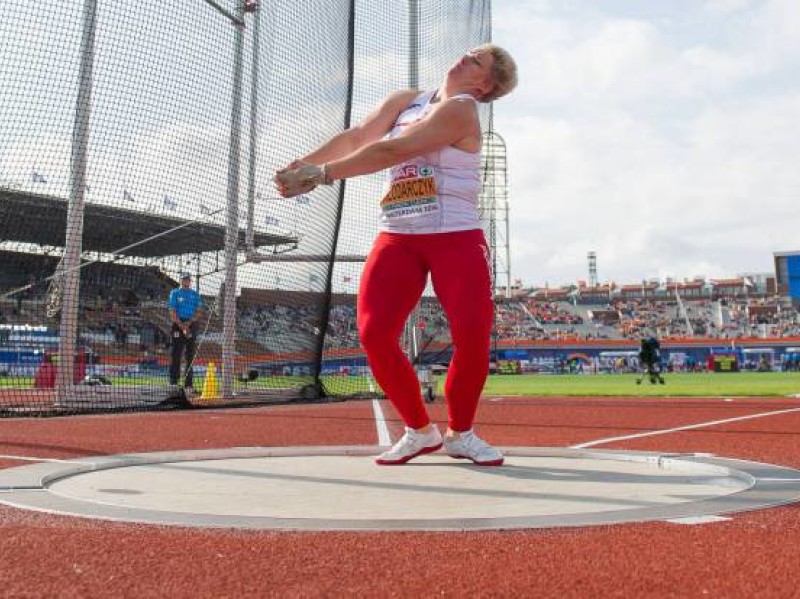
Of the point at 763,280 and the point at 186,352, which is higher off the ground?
the point at 763,280

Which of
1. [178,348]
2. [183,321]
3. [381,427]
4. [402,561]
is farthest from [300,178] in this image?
[178,348]

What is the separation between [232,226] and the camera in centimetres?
885

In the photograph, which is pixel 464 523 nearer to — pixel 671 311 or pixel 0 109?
pixel 0 109

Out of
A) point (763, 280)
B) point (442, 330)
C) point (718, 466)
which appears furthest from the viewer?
point (763, 280)

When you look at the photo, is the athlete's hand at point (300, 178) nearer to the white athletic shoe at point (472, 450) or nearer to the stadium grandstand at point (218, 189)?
the white athletic shoe at point (472, 450)

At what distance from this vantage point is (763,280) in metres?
75.4

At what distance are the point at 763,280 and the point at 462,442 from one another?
260 ft

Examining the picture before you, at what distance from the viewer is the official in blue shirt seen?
9.88 metres


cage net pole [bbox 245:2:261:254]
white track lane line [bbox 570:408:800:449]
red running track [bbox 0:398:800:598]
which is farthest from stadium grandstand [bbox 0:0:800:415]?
red running track [bbox 0:398:800:598]

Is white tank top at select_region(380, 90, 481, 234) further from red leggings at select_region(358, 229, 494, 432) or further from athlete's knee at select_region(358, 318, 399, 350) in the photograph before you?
athlete's knee at select_region(358, 318, 399, 350)

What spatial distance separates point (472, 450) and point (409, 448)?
28cm

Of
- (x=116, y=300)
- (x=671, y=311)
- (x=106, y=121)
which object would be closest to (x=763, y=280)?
(x=671, y=311)

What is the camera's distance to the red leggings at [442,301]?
11.6ft

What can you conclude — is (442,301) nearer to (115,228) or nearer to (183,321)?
(183,321)
